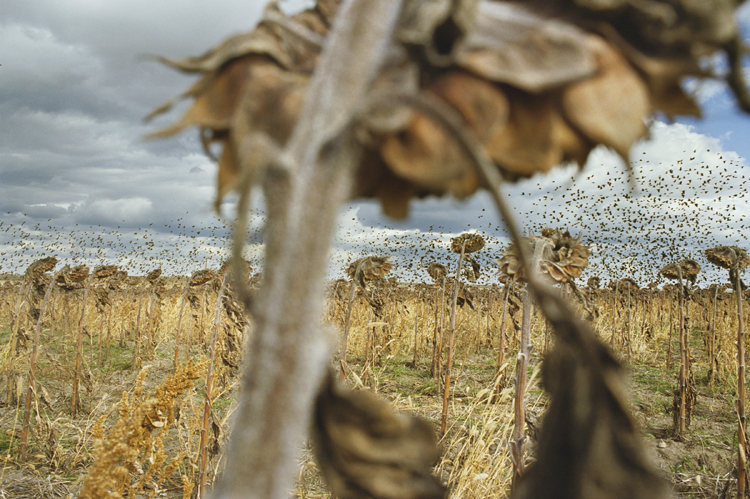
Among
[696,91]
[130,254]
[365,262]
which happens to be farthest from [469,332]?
[696,91]

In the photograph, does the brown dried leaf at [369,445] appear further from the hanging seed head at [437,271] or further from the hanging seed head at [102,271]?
the hanging seed head at [102,271]

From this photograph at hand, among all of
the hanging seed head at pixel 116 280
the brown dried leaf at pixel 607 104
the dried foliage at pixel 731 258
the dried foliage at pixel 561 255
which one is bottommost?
the hanging seed head at pixel 116 280

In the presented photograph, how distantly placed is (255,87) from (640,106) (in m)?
0.42

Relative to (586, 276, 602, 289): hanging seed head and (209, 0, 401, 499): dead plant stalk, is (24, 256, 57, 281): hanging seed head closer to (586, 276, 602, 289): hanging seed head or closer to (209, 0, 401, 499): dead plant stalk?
(209, 0, 401, 499): dead plant stalk

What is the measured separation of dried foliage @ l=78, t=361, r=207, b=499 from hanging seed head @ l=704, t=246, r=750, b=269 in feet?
20.0

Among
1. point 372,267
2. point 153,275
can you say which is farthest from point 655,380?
point 153,275

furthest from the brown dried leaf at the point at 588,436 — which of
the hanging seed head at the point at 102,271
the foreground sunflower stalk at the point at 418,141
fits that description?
the hanging seed head at the point at 102,271

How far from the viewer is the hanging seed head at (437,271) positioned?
918 centimetres

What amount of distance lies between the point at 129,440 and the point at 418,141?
9.71 feet

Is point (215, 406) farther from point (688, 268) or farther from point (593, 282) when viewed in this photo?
point (593, 282)

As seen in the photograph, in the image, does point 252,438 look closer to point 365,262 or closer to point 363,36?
point 363,36

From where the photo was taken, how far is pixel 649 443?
5801 mm

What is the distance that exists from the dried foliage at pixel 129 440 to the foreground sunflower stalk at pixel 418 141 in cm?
212

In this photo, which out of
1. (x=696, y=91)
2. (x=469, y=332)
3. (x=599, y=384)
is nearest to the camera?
(x=599, y=384)
